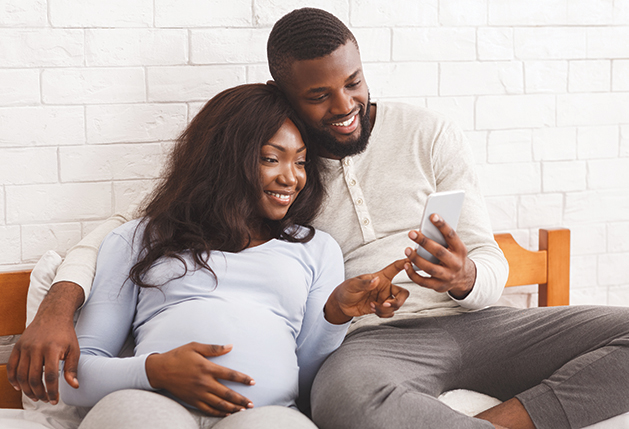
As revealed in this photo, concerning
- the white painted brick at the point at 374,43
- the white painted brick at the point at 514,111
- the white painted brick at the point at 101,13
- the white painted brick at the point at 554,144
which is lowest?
the white painted brick at the point at 554,144

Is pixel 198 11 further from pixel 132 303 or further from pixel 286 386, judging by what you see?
pixel 286 386

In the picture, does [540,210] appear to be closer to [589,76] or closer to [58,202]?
[589,76]

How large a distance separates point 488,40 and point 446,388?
0.96 meters

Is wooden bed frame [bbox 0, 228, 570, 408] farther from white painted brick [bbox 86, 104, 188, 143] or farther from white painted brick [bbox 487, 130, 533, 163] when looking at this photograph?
white painted brick [bbox 86, 104, 188, 143]

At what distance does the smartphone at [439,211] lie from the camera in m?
0.92

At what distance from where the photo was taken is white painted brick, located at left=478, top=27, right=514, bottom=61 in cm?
158

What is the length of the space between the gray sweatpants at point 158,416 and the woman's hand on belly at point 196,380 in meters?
0.02

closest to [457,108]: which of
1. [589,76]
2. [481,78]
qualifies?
[481,78]

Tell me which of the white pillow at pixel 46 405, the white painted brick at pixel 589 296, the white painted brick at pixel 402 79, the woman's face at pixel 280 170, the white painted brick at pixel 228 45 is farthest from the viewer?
the white painted brick at pixel 589 296

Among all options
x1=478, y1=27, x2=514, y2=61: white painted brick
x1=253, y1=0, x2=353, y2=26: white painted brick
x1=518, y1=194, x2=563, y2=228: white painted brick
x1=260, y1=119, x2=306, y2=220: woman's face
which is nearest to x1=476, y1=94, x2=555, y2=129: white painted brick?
x1=478, y1=27, x2=514, y2=61: white painted brick

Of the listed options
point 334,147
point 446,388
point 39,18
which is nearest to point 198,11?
point 39,18

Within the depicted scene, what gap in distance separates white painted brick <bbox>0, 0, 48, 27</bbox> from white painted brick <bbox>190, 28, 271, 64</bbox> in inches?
13.4

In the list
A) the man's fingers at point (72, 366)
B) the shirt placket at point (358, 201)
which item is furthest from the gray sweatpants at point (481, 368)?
the man's fingers at point (72, 366)

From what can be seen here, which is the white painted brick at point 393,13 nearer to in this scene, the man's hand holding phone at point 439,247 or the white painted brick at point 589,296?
the man's hand holding phone at point 439,247
